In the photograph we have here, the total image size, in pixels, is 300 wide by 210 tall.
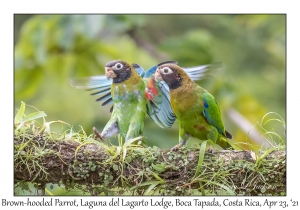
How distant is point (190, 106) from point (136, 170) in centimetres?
100

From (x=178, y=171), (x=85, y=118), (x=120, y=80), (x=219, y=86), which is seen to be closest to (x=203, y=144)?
(x=178, y=171)

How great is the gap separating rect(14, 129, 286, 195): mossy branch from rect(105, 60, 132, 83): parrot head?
35.3 inches

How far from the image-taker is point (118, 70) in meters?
5.02

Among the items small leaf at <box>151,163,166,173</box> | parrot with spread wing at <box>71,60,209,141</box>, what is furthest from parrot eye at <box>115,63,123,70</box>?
small leaf at <box>151,163,166,173</box>

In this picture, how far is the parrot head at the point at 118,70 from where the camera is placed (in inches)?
195

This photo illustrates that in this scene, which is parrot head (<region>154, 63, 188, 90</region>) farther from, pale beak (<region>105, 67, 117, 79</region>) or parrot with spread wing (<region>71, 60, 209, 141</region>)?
pale beak (<region>105, 67, 117, 79</region>)

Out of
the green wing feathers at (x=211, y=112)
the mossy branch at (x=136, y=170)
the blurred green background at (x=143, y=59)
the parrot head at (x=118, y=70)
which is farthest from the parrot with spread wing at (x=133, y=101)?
the blurred green background at (x=143, y=59)

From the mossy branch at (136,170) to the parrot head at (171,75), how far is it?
34.4 inches

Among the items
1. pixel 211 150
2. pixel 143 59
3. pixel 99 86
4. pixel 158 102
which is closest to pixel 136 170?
pixel 211 150

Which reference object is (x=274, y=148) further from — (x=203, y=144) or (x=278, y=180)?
(x=203, y=144)

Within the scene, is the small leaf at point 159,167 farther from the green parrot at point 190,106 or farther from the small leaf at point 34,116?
the small leaf at point 34,116

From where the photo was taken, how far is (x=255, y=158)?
4.39 m

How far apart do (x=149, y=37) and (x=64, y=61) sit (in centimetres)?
446

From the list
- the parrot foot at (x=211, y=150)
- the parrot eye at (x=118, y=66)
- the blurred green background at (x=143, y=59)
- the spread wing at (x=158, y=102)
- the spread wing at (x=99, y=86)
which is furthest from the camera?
the blurred green background at (x=143, y=59)
